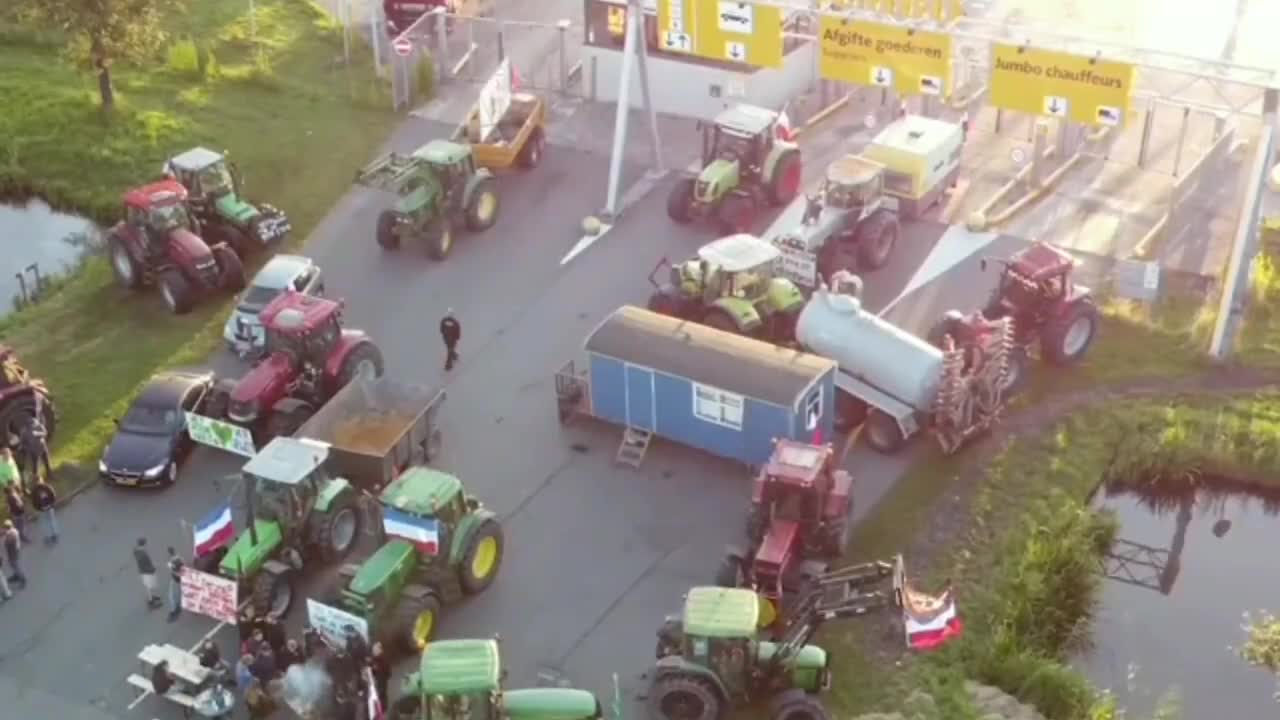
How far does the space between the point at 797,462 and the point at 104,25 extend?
18.8 meters

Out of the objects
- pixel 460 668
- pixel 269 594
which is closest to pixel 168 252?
pixel 269 594

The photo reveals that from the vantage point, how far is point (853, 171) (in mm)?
29203

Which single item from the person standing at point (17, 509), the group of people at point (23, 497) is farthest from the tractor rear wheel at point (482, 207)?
the person standing at point (17, 509)

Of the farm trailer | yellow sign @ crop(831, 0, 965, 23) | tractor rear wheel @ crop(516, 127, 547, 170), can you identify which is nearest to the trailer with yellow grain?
the farm trailer

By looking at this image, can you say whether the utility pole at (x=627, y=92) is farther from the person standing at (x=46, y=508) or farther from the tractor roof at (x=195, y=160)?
the person standing at (x=46, y=508)

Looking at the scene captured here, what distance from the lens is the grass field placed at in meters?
27.5

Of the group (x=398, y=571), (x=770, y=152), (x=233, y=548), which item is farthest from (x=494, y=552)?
(x=770, y=152)

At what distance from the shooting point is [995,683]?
2012cm

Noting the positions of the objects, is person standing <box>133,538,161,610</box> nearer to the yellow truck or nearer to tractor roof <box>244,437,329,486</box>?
tractor roof <box>244,437,329,486</box>

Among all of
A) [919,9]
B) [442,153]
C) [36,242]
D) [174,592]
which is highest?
[919,9]

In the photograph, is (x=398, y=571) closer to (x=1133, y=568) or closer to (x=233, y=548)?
(x=233, y=548)

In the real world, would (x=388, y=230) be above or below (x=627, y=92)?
below

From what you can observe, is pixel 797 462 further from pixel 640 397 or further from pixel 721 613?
pixel 640 397

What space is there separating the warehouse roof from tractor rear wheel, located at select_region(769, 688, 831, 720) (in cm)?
535
